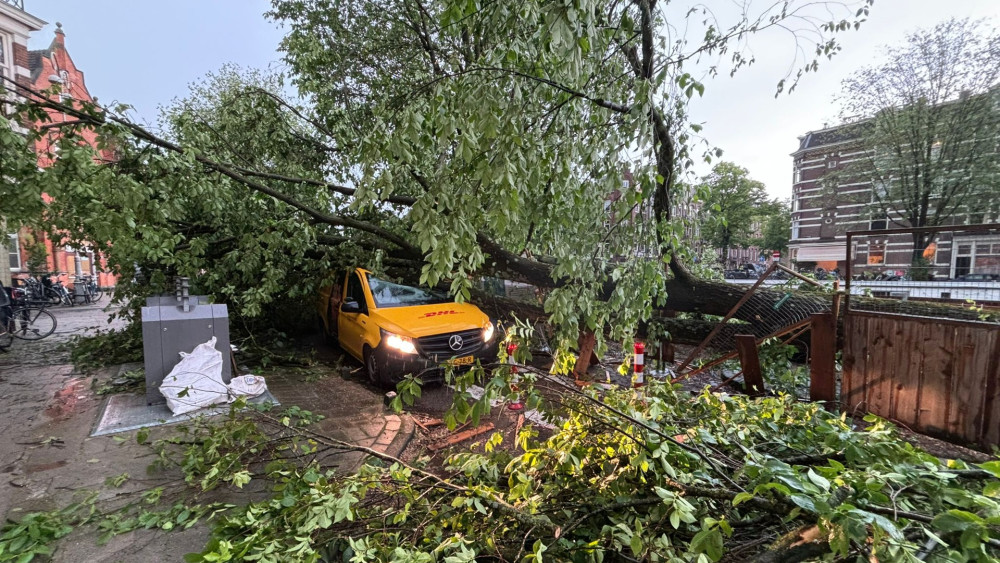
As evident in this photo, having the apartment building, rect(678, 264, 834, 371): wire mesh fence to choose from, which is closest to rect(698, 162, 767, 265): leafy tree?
the apartment building

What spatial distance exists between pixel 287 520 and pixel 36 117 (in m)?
4.96

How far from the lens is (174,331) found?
472 cm

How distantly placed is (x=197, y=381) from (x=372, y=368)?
2.13 meters

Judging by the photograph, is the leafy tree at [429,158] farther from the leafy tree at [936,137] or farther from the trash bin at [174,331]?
the leafy tree at [936,137]

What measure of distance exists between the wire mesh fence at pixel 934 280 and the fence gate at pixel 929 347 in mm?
12

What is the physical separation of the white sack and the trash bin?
0.51 feet

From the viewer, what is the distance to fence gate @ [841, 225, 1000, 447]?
157 inches

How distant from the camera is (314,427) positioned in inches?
173

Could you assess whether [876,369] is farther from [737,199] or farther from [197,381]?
[737,199]

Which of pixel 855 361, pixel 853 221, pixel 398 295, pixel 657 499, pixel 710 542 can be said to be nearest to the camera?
pixel 710 542

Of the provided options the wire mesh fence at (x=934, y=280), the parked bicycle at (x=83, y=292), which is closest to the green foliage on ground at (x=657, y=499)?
the wire mesh fence at (x=934, y=280)

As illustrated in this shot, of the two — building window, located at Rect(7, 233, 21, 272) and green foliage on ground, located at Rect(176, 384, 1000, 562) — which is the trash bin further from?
building window, located at Rect(7, 233, 21, 272)

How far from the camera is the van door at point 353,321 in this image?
668 centimetres

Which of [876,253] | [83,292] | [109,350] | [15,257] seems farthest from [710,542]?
[15,257]
